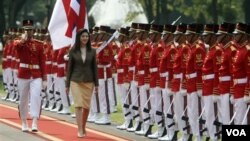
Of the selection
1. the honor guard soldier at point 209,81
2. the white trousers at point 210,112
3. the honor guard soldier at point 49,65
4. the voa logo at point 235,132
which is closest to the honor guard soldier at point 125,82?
the honor guard soldier at point 209,81

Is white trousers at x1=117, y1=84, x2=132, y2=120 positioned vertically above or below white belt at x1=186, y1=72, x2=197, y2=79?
below

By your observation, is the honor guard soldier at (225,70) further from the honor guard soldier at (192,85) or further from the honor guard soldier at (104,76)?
the honor guard soldier at (104,76)

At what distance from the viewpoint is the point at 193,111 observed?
16500mm

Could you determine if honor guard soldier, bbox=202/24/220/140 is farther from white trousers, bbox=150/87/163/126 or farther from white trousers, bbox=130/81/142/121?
white trousers, bbox=130/81/142/121

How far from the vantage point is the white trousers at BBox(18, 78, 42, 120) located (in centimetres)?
1944

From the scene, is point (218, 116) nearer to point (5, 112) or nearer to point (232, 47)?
point (232, 47)

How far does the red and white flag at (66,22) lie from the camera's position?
20.9 metres

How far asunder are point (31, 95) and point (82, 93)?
161 centimetres

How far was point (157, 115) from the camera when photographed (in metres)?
18.4

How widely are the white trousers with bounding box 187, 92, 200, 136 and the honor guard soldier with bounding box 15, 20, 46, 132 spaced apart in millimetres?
3993

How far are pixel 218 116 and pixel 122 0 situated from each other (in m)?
46.2

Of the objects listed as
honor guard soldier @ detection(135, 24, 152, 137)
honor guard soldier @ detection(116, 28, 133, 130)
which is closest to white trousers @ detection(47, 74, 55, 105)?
honor guard soldier @ detection(116, 28, 133, 130)

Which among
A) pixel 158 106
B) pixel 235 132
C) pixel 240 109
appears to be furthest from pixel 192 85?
pixel 235 132

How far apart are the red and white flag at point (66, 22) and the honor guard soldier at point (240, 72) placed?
6.60 meters
